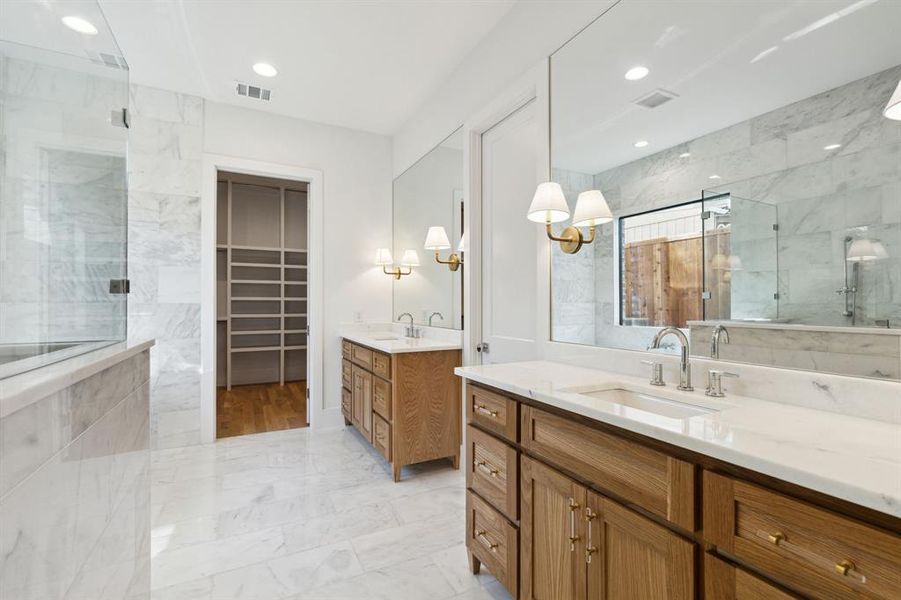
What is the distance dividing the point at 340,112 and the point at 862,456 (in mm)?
4165

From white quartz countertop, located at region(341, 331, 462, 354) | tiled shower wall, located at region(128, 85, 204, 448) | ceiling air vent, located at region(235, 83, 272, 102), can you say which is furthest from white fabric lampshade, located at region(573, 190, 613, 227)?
tiled shower wall, located at region(128, 85, 204, 448)

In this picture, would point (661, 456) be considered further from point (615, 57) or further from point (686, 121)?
point (615, 57)

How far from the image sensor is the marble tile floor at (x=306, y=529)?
5.94 ft

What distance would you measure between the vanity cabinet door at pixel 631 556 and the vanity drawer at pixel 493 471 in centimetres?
36

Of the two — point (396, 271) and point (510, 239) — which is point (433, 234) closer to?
point (396, 271)

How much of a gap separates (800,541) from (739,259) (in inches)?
37.3

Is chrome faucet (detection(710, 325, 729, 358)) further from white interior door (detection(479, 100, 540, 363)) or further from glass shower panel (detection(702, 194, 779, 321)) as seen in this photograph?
white interior door (detection(479, 100, 540, 363))

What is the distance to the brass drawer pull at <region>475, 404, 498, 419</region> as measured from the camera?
167cm

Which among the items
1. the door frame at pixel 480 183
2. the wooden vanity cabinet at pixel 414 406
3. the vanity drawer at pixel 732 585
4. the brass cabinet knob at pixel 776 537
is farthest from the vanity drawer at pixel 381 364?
the brass cabinet knob at pixel 776 537

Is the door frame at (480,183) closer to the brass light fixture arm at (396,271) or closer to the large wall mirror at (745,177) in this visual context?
the large wall mirror at (745,177)

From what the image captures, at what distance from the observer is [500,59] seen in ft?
8.62

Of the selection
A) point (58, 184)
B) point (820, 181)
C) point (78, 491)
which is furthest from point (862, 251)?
point (58, 184)

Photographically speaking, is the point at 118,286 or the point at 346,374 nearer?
the point at 118,286

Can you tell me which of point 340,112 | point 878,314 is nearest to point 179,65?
point 340,112
